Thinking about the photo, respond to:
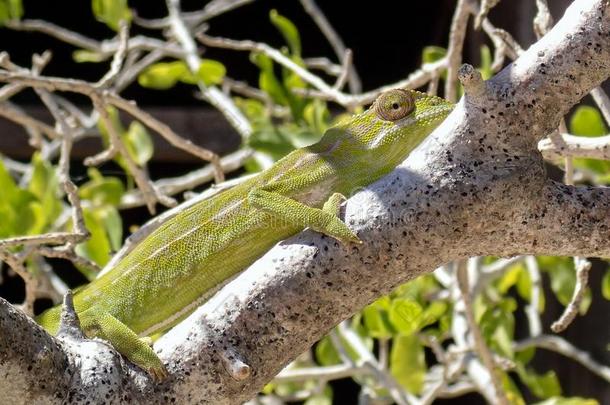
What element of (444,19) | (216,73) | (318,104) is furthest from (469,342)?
(444,19)

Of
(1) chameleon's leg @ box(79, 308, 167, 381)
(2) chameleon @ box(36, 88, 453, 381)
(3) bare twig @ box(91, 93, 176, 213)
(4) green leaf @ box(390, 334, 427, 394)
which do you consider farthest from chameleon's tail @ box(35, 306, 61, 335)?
(4) green leaf @ box(390, 334, 427, 394)

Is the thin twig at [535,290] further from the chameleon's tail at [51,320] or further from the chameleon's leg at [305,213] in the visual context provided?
the chameleon's tail at [51,320]

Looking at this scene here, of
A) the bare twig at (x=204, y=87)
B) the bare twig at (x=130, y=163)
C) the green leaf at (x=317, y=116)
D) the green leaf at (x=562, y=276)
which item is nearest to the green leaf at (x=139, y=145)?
the bare twig at (x=204, y=87)

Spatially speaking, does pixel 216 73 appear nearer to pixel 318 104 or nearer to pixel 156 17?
pixel 318 104

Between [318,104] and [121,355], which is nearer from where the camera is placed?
[121,355]

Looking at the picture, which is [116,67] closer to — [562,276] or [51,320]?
[51,320]

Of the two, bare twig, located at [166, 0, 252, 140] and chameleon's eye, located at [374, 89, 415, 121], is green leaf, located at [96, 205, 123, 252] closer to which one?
bare twig, located at [166, 0, 252, 140]

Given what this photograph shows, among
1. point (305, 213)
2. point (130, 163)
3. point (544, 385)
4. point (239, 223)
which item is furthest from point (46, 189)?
point (544, 385)
